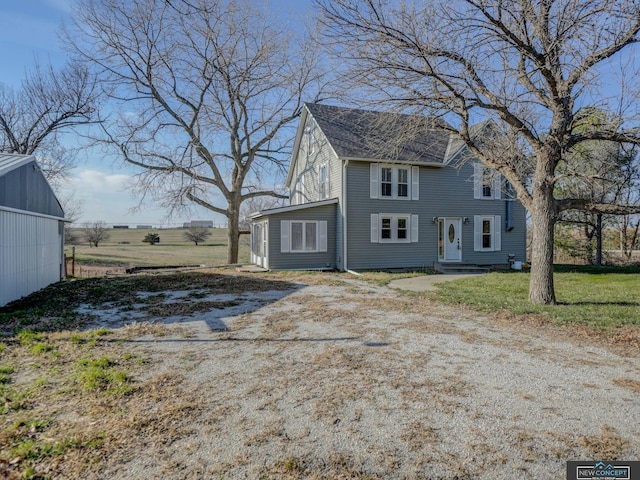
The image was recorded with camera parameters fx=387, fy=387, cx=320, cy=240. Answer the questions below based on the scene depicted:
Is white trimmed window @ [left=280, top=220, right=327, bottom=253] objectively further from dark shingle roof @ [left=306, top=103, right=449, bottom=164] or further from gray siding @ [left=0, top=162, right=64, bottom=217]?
gray siding @ [left=0, top=162, right=64, bottom=217]

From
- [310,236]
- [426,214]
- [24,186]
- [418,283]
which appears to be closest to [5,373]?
[24,186]

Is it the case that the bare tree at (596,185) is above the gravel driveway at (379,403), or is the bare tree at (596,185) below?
above

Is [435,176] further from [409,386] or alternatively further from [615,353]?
[409,386]

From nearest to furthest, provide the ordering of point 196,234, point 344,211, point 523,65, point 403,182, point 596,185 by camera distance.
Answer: point 523,65
point 344,211
point 596,185
point 403,182
point 196,234

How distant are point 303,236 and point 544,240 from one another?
9.83 m

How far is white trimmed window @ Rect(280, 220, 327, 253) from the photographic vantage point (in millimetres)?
16234

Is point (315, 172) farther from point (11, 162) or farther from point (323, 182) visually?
point (11, 162)

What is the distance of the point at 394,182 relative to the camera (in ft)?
55.4

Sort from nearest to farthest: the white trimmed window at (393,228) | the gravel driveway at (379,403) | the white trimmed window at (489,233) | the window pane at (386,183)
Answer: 1. the gravel driveway at (379,403)
2. the white trimmed window at (393,228)
3. the window pane at (386,183)
4. the white trimmed window at (489,233)

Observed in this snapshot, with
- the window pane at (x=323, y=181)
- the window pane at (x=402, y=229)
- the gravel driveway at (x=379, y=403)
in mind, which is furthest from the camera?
the window pane at (x=323, y=181)

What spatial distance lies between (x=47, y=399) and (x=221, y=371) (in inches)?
66.9

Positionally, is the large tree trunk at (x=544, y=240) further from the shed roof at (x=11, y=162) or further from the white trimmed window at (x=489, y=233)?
the shed roof at (x=11, y=162)

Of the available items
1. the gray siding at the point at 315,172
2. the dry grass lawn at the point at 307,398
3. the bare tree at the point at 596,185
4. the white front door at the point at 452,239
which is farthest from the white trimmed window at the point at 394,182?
the dry grass lawn at the point at 307,398

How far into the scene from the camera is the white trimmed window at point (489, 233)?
18297mm
